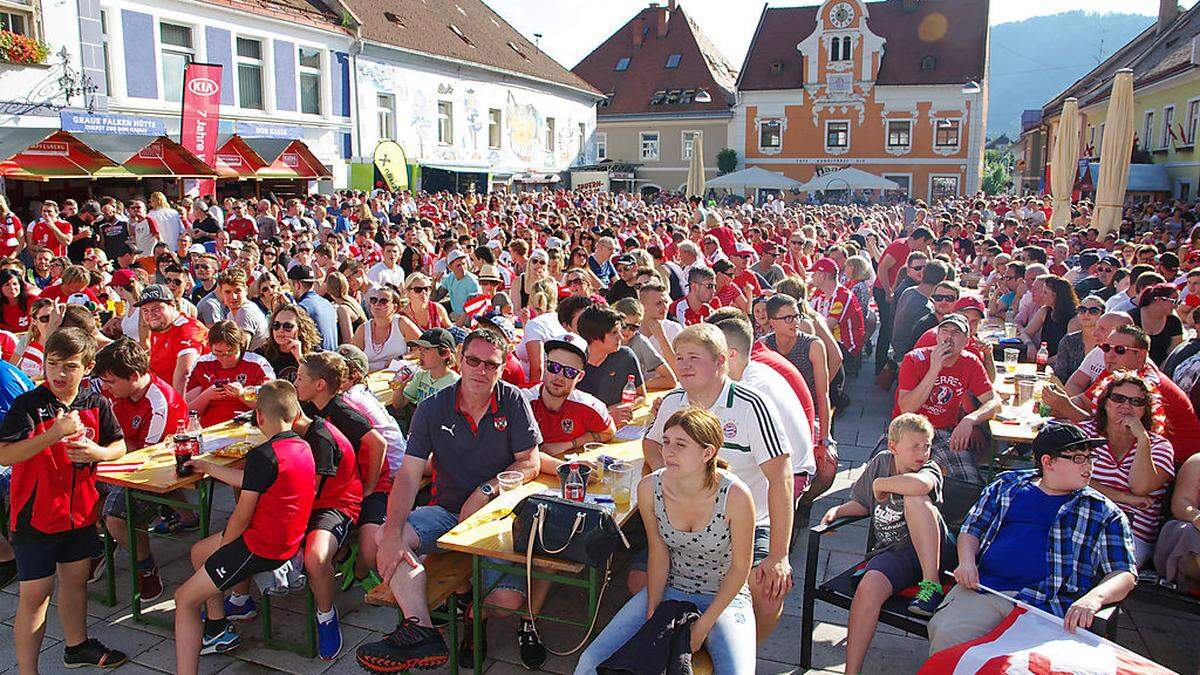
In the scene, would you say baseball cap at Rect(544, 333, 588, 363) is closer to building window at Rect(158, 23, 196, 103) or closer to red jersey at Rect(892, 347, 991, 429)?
red jersey at Rect(892, 347, 991, 429)

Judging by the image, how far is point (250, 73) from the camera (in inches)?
845

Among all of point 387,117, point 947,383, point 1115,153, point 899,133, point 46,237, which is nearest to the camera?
point 947,383

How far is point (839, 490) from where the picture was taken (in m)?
6.74

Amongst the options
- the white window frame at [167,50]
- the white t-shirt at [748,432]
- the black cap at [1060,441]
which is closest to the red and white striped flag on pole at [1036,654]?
the black cap at [1060,441]

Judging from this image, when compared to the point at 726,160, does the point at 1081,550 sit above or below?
below

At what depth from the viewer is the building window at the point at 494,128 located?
31022 millimetres

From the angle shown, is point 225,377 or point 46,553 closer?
point 46,553

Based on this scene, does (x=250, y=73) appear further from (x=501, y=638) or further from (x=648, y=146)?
(x=648, y=146)

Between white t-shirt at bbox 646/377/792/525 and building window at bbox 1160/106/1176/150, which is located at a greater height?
building window at bbox 1160/106/1176/150

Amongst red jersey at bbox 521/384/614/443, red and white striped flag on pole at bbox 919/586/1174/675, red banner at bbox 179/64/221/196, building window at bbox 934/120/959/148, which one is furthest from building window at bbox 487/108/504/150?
red and white striped flag on pole at bbox 919/586/1174/675

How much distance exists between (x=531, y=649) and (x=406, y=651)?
68 cm

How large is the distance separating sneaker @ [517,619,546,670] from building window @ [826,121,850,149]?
41.7 m

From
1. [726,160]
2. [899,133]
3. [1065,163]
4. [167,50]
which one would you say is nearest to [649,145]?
[726,160]

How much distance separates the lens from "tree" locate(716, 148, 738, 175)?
4322 centimetres
